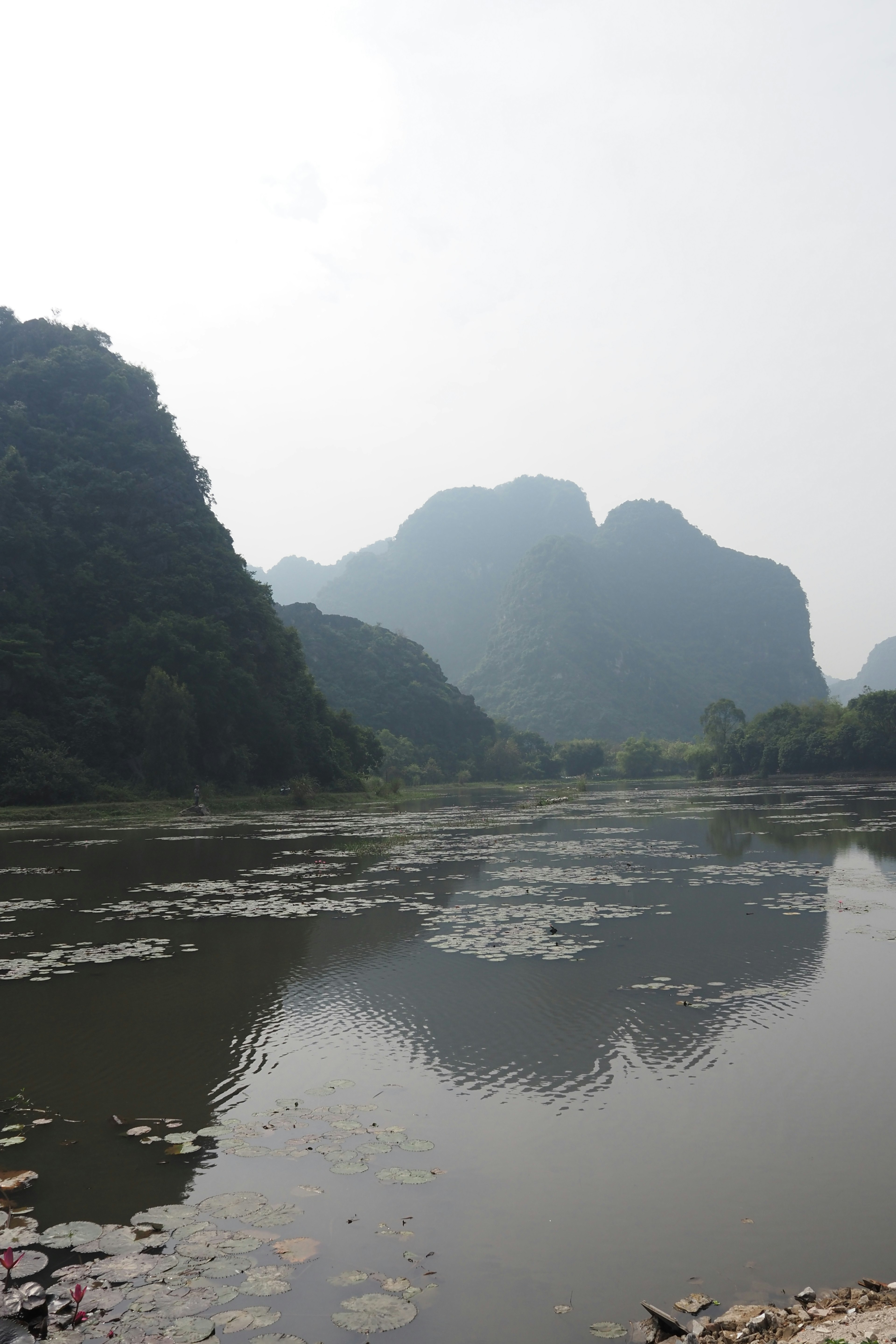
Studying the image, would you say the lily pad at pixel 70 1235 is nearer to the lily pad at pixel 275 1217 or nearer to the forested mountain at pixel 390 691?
the lily pad at pixel 275 1217

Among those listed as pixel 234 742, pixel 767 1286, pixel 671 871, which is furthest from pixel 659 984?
pixel 234 742

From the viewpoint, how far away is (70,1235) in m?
4.50

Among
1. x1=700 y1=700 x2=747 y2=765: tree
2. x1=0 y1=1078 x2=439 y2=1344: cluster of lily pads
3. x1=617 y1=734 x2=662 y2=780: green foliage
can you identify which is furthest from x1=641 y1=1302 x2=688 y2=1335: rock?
x1=617 y1=734 x2=662 y2=780: green foliage

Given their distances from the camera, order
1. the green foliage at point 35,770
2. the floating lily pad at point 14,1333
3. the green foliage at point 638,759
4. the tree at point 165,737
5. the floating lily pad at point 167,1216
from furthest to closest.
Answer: the green foliage at point 638,759, the tree at point 165,737, the green foliage at point 35,770, the floating lily pad at point 167,1216, the floating lily pad at point 14,1333

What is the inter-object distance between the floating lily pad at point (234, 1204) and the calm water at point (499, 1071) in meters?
0.12

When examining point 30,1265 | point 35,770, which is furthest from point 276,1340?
point 35,770

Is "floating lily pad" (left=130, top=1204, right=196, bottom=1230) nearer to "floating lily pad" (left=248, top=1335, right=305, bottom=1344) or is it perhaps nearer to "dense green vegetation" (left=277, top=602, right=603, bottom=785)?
"floating lily pad" (left=248, top=1335, right=305, bottom=1344)

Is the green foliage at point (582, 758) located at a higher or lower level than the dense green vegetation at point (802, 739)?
lower

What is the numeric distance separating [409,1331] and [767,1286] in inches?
73.7

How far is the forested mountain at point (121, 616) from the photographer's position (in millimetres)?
49188

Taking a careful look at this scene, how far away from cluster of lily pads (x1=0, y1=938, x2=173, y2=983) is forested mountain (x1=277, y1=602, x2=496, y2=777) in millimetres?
106769

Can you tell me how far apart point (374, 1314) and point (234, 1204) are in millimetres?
1399

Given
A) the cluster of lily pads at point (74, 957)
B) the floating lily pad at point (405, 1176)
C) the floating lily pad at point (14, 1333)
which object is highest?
the floating lily pad at point (14, 1333)

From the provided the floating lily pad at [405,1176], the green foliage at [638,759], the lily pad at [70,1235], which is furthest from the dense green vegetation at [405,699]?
the lily pad at [70,1235]
